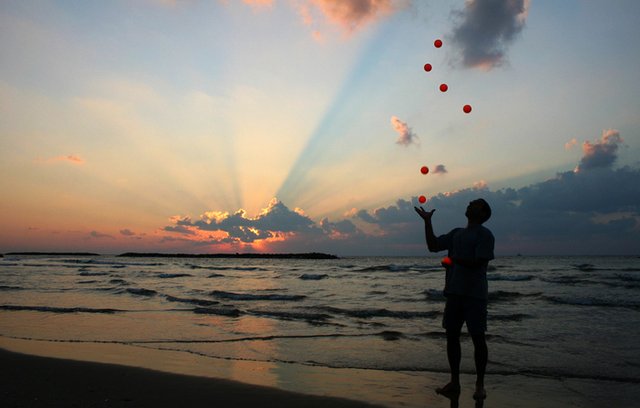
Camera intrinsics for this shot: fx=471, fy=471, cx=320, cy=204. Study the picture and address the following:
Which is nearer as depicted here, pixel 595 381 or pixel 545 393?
pixel 545 393

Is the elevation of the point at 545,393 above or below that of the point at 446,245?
below

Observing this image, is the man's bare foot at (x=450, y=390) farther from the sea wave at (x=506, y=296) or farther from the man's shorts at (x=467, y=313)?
the sea wave at (x=506, y=296)

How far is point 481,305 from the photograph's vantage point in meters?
5.31

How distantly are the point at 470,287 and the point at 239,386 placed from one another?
2.97m

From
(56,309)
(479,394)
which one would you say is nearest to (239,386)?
(479,394)

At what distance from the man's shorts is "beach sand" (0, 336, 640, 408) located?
81 centimetres

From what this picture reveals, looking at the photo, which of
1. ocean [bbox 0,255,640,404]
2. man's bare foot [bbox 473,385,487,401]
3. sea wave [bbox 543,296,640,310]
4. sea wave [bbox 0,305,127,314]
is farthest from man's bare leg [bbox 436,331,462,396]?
sea wave [bbox 543,296,640,310]

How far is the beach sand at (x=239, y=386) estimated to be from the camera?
509cm

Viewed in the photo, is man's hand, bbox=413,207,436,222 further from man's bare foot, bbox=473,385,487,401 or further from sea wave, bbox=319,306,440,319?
A: sea wave, bbox=319,306,440,319

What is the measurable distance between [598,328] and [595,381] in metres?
5.08

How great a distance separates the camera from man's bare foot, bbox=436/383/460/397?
17.9 ft

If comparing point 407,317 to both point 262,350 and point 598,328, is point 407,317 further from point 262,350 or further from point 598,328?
point 262,350

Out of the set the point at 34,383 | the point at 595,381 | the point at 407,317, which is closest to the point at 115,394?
the point at 34,383

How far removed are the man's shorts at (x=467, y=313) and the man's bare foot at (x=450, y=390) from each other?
0.66 metres
